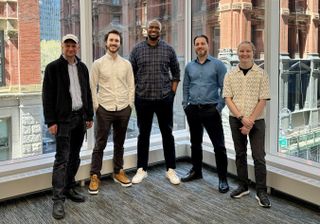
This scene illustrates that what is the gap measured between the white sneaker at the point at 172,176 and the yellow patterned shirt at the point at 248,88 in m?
1.10

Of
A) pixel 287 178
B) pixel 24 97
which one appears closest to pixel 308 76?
pixel 287 178

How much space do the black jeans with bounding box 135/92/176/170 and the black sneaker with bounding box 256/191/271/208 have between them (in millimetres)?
1042

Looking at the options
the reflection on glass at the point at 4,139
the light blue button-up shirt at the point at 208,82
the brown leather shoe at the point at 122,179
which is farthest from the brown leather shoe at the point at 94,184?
the light blue button-up shirt at the point at 208,82

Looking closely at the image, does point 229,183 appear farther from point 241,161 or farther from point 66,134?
point 66,134

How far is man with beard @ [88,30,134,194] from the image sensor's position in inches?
137

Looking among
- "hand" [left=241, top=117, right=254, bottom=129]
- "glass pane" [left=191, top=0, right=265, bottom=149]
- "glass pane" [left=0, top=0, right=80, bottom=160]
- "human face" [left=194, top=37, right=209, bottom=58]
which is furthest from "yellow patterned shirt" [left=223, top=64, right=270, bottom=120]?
"glass pane" [left=0, top=0, right=80, bottom=160]

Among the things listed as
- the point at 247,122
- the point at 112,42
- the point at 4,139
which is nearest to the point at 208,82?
the point at 247,122

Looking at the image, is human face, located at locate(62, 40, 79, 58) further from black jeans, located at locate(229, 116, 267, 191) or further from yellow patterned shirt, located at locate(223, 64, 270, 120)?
black jeans, located at locate(229, 116, 267, 191)

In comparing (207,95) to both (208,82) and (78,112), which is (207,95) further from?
(78,112)

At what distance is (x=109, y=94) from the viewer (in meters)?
3.50

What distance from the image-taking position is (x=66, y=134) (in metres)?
3.06

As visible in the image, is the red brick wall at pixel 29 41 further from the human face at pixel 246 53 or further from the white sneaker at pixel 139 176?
the human face at pixel 246 53

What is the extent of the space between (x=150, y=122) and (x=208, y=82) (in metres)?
0.75

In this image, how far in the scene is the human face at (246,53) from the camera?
125 inches
